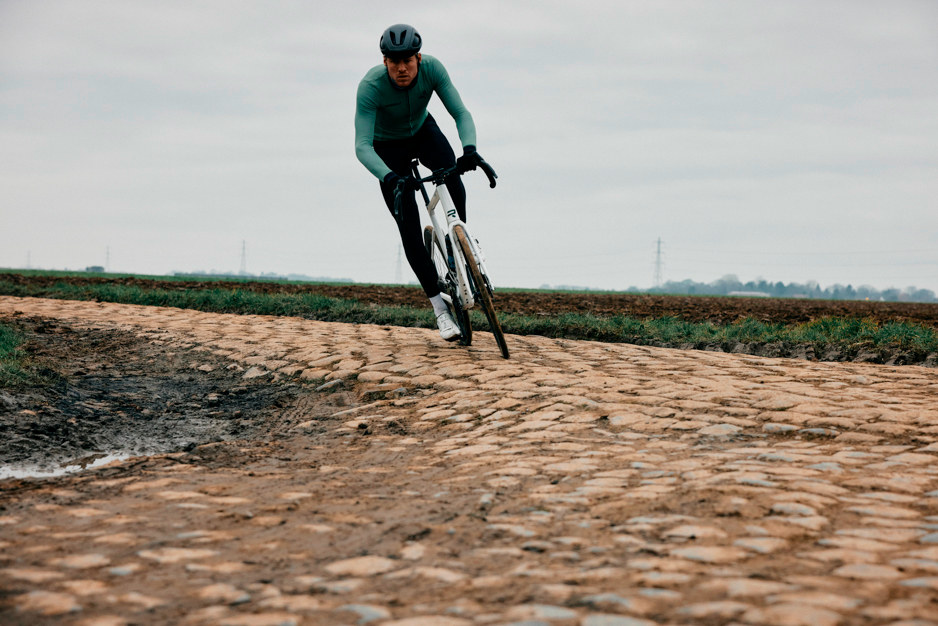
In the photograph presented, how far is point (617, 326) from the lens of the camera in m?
9.73

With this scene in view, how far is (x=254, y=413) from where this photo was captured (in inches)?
226

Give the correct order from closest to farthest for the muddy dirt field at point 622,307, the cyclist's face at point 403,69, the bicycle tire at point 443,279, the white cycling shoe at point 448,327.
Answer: the cyclist's face at point 403,69
the bicycle tire at point 443,279
the white cycling shoe at point 448,327
the muddy dirt field at point 622,307

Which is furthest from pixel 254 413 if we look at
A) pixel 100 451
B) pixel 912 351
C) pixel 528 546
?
pixel 912 351

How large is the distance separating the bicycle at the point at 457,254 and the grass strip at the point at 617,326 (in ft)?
9.85

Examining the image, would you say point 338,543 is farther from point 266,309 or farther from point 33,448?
point 266,309

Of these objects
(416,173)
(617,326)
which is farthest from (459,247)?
(617,326)

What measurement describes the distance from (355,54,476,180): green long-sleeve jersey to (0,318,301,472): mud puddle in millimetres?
2219

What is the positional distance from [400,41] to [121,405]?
12.1 ft

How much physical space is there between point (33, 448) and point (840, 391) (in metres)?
5.43

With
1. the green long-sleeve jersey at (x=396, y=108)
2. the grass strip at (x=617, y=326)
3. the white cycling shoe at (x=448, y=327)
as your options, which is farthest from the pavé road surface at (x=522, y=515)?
the grass strip at (x=617, y=326)

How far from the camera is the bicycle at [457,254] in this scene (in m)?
6.25

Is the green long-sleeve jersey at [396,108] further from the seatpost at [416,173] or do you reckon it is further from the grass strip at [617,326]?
the grass strip at [617,326]

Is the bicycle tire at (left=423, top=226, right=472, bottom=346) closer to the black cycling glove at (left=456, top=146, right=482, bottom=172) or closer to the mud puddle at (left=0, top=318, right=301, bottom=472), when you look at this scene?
the black cycling glove at (left=456, top=146, right=482, bottom=172)

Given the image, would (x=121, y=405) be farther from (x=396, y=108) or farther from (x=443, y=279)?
(x=396, y=108)
